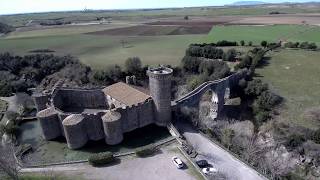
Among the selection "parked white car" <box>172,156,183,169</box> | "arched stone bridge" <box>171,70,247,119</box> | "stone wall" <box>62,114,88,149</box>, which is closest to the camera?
"parked white car" <box>172,156,183,169</box>

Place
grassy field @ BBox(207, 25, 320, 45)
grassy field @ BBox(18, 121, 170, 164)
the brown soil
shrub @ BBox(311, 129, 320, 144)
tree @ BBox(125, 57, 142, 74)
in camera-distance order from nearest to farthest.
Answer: grassy field @ BBox(18, 121, 170, 164) < shrub @ BBox(311, 129, 320, 144) < tree @ BBox(125, 57, 142, 74) < grassy field @ BBox(207, 25, 320, 45) < the brown soil

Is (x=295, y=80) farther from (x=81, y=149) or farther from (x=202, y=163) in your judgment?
(x=81, y=149)

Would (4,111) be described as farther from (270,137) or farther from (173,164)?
(270,137)

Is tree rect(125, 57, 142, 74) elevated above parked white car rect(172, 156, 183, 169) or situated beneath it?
elevated above

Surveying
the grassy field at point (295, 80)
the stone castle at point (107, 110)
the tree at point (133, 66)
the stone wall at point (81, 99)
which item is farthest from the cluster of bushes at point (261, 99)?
the stone wall at point (81, 99)

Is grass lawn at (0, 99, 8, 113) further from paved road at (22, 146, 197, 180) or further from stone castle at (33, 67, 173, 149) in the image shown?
paved road at (22, 146, 197, 180)

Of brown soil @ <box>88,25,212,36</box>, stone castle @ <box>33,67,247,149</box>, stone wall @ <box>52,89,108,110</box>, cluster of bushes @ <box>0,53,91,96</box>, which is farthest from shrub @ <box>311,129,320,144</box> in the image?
brown soil @ <box>88,25,212,36</box>

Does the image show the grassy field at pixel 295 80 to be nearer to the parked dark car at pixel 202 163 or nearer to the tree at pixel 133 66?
the parked dark car at pixel 202 163
